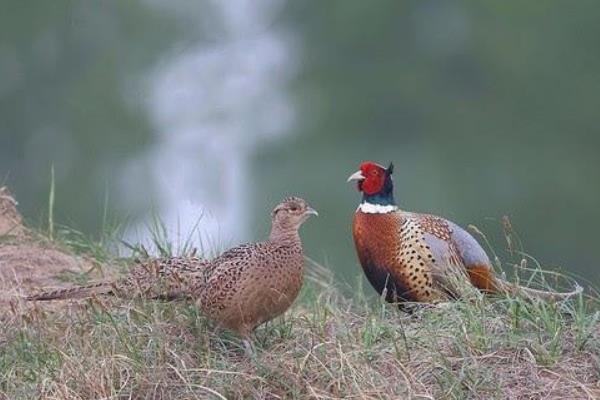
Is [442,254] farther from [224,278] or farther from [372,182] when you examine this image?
[224,278]

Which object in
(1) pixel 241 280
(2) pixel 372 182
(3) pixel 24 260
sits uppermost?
(2) pixel 372 182

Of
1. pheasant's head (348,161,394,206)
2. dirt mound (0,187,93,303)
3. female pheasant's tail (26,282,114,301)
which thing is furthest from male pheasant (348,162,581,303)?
dirt mound (0,187,93,303)

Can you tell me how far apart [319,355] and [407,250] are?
1195mm

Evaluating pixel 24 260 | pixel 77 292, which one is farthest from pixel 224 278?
pixel 24 260

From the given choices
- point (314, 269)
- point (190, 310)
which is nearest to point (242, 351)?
point (190, 310)

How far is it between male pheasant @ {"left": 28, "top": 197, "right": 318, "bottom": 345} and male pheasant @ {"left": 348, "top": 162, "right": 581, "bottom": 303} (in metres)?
0.66

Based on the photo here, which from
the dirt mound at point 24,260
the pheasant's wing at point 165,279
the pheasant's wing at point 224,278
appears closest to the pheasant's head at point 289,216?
the pheasant's wing at point 224,278

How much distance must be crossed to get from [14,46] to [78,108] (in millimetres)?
920

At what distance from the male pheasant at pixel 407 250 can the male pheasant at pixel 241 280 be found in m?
0.66

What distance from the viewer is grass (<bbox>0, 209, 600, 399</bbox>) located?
6.63 m

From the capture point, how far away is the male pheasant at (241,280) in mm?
6949

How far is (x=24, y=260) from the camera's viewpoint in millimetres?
8477

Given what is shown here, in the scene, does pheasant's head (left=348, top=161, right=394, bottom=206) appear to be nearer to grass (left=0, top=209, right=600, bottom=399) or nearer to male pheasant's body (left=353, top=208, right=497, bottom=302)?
male pheasant's body (left=353, top=208, right=497, bottom=302)

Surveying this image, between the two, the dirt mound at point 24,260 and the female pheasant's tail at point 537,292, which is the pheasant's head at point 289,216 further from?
the dirt mound at point 24,260
